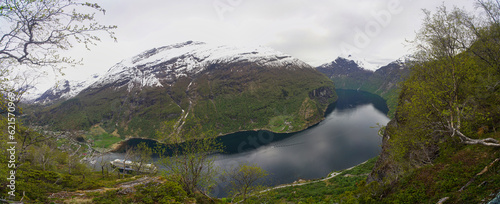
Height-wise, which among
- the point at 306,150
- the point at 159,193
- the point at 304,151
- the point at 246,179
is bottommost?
the point at 304,151

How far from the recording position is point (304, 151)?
273ft

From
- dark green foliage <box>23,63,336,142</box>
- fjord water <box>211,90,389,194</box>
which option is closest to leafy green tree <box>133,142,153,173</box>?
fjord water <box>211,90,389,194</box>

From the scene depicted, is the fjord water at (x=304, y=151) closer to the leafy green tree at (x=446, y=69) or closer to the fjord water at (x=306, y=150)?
the fjord water at (x=306, y=150)

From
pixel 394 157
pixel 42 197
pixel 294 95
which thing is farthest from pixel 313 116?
pixel 42 197

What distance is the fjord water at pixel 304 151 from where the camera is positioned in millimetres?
64625

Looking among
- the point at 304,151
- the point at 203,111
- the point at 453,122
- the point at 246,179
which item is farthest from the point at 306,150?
the point at 203,111

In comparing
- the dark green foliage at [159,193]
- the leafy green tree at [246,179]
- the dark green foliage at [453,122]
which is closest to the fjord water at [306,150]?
the leafy green tree at [246,179]

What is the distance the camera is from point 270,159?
78.8 metres

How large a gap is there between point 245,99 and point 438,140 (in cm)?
17059

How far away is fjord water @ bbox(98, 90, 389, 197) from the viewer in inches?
2544

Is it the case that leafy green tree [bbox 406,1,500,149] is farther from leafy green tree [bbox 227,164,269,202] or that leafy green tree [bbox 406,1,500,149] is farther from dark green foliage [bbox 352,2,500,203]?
leafy green tree [bbox 227,164,269,202]

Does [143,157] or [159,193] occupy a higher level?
[159,193]

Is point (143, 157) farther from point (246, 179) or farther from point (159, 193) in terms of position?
point (159, 193)

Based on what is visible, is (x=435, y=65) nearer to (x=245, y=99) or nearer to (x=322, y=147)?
(x=322, y=147)
